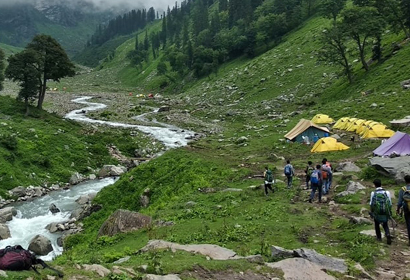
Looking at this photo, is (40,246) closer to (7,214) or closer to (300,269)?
A: (7,214)

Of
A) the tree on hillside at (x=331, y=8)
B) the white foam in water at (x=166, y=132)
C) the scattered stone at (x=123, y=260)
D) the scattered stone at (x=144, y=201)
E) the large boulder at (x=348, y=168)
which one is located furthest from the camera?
the tree on hillside at (x=331, y=8)

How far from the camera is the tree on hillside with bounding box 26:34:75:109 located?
5462 centimetres

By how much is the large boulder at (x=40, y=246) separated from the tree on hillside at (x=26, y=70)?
3436cm

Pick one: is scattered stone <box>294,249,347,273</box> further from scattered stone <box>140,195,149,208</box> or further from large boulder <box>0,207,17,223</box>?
large boulder <box>0,207,17,223</box>

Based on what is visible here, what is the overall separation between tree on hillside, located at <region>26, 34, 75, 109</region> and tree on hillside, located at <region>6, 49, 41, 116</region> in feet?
5.69

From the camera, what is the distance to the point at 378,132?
34.2 meters

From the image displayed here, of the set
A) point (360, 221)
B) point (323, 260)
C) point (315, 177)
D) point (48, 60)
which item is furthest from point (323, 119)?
point (48, 60)

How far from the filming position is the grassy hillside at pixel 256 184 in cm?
1441

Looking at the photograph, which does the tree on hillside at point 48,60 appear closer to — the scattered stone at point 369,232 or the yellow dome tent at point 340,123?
the yellow dome tent at point 340,123

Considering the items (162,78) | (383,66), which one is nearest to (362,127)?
(383,66)

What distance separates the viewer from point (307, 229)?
54.2 ft

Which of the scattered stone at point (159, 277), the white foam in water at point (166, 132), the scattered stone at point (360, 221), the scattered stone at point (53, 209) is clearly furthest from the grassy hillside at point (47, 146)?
the scattered stone at point (360, 221)

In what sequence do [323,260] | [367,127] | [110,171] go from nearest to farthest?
[323,260], [367,127], [110,171]

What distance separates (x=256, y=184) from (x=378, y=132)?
15963 millimetres
